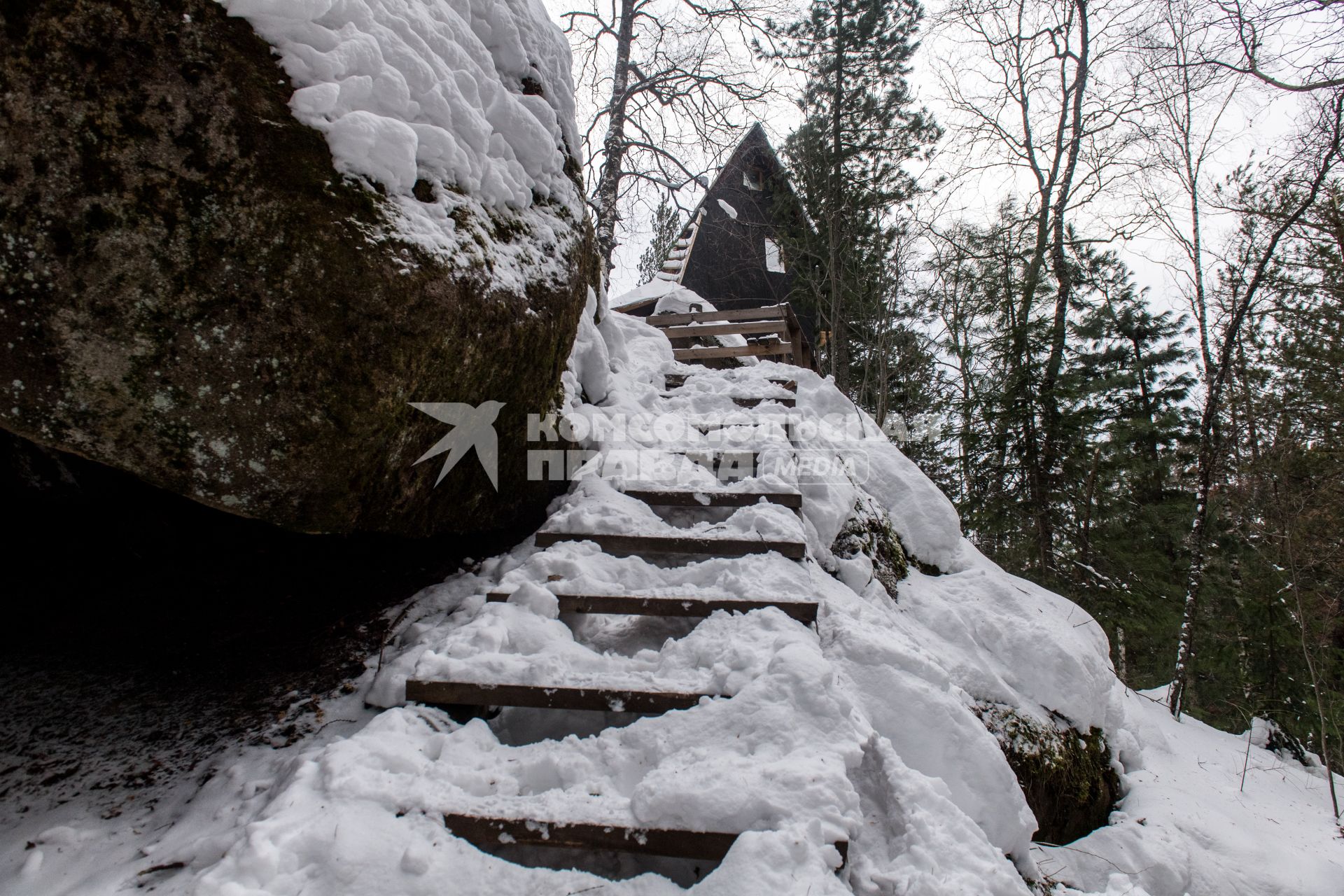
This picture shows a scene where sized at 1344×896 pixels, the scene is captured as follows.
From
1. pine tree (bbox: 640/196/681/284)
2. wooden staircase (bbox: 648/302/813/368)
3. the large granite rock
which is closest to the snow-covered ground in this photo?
the large granite rock

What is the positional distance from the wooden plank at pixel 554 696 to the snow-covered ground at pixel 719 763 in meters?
0.04

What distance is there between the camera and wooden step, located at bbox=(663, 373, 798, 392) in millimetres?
4832

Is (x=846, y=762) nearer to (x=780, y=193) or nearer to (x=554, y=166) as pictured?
(x=554, y=166)

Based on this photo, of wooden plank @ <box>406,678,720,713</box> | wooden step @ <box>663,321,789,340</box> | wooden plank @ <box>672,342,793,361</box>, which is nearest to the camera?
wooden plank @ <box>406,678,720,713</box>

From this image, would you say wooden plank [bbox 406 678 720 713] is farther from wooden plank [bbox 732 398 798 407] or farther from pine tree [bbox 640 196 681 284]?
pine tree [bbox 640 196 681 284]

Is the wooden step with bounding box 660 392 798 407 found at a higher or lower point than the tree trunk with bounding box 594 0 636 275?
lower

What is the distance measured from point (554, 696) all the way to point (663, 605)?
54 cm

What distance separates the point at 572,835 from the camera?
1.24 metres

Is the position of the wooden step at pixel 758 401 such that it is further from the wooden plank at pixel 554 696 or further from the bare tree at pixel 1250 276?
the bare tree at pixel 1250 276

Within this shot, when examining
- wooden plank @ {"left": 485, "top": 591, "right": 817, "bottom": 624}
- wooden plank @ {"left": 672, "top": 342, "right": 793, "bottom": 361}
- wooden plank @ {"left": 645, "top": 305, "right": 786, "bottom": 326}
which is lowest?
wooden plank @ {"left": 485, "top": 591, "right": 817, "bottom": 624}

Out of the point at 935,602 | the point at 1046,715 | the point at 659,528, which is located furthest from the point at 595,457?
the point at 1046,715

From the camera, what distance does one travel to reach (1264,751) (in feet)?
19.1

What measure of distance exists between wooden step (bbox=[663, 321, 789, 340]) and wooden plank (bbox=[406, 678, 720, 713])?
5539 mm

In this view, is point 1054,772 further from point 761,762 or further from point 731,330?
point 731,330
